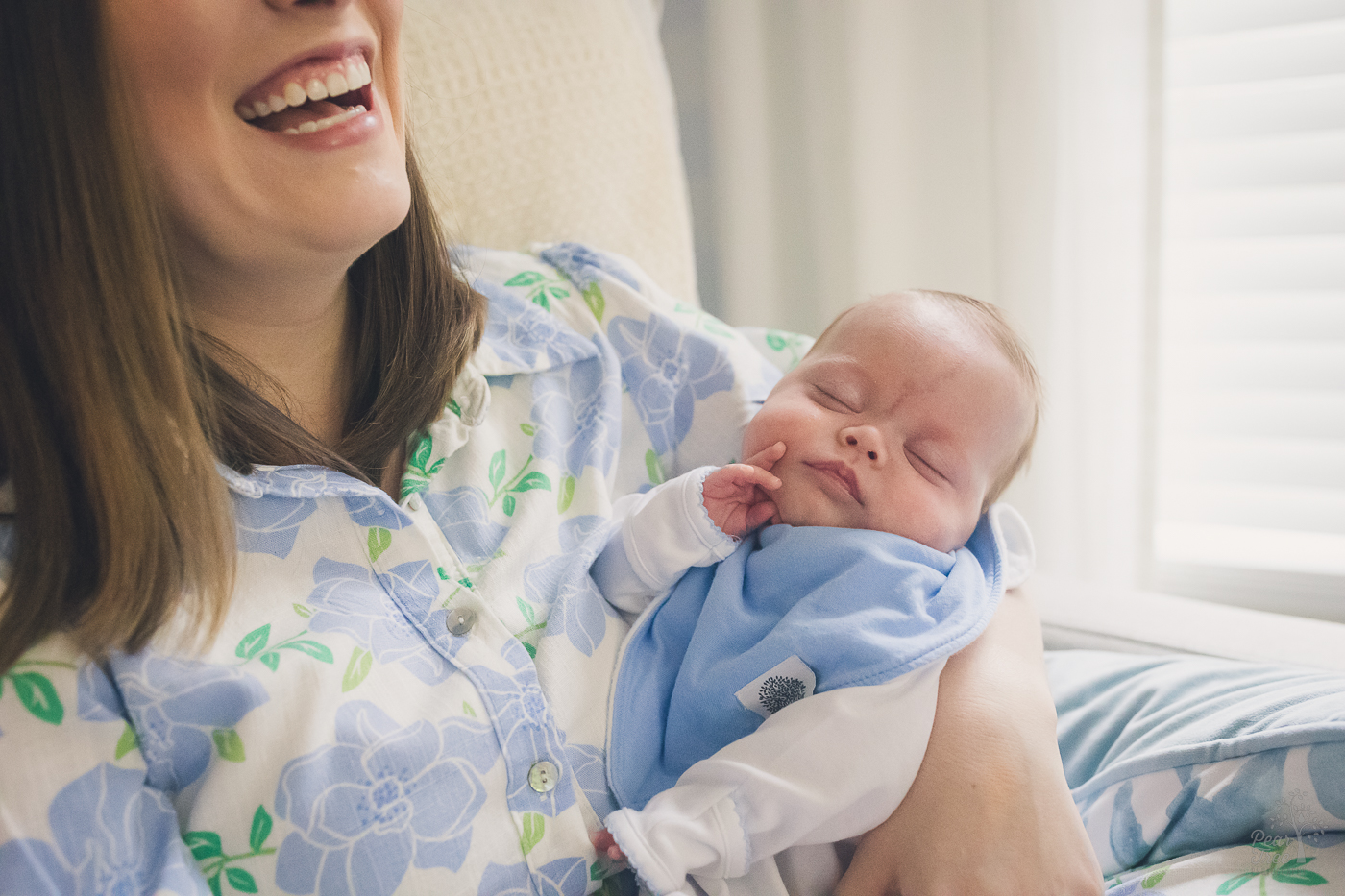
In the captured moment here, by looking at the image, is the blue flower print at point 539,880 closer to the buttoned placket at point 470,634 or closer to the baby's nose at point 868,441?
the buttoned placket at point 470,634

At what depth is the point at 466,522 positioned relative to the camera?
0.91 m

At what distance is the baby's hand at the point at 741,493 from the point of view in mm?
931

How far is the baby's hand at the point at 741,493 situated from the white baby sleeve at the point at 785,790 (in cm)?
20

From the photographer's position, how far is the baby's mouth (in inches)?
30.6

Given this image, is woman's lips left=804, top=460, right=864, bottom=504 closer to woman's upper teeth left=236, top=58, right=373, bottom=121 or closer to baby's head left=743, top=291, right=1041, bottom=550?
baby's head left=743, top=291, right=1041, bottom=550

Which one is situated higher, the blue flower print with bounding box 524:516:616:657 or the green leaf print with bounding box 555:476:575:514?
the green leaf print with bounding box 555:476:575:514

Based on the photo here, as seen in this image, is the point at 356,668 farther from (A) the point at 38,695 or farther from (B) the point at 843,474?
(B) the point at 843,474

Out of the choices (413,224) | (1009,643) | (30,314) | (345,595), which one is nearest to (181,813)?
(345,595)

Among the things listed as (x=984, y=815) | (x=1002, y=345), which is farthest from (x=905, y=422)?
(x=984, y=815)

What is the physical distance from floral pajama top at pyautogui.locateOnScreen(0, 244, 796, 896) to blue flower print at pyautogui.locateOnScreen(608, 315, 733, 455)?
6.2 inches

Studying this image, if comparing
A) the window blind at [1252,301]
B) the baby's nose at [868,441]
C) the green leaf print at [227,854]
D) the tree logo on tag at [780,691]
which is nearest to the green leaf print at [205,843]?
the green leaf print at [227,854]

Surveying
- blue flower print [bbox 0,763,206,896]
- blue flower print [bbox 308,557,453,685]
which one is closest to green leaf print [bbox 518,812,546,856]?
blue flower print [bbox 308,557,453,685]

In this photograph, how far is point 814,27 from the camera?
1.89 metres

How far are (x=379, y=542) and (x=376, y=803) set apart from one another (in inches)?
8.8
